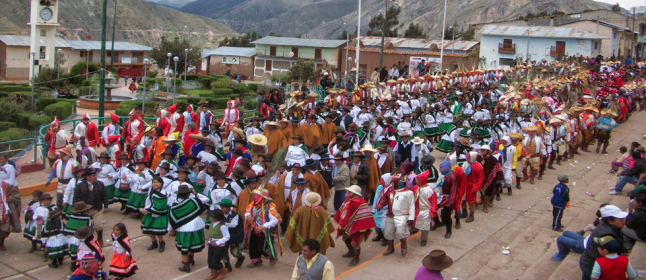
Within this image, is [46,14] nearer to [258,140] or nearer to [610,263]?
[258,140]

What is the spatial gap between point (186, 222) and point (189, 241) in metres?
0.28

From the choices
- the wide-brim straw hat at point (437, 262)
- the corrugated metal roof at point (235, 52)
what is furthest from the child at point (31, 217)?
the corrugated metal roof at point (235, 52)

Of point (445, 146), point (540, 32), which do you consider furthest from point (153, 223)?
point (540, 32)

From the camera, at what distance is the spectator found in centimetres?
1306

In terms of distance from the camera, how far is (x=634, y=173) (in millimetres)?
13109

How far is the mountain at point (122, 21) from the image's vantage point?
91812 millimetres

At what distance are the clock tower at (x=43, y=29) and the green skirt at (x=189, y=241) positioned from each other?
Answer: 49.7 metres

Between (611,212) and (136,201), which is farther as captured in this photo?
(136,201)

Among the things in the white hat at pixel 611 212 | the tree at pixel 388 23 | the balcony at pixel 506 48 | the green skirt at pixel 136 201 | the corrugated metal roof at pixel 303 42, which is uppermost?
the tree at pixel 388 23

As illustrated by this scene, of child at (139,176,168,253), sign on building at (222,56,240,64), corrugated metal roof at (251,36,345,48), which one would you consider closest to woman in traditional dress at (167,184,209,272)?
child at (139,176,168,253)

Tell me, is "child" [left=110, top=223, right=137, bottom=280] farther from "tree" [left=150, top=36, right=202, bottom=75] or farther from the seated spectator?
"tree" [left=150, top=36, right=202, bottom=75]

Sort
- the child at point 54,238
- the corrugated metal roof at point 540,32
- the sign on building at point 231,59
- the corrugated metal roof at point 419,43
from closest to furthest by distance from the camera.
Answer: the child at point 54,238
the corrugated metal roof at point 540,32
the corrugated metal roof at point 419,43
the sign on building at point 231,59

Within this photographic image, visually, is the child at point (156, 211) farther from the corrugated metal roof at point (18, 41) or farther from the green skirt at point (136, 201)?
the corrugated metal roof at point (18, 41)

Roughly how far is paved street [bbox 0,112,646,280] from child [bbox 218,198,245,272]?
25 centimetres
